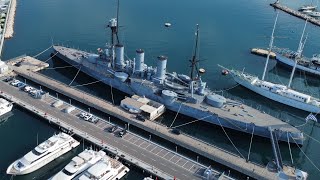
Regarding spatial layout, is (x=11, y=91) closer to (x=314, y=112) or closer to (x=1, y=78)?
(x=1, y=78)

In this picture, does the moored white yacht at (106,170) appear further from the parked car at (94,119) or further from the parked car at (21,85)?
the parked car at (21,85)

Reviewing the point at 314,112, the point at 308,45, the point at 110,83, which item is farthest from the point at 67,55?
the point at 308,45

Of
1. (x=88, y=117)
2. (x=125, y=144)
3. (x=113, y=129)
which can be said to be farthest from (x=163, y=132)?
(x=88, y=117)

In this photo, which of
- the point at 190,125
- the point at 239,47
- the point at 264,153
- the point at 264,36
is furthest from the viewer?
the point at 264,36

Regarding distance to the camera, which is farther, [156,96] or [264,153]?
[156,96]

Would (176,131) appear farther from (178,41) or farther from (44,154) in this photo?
(178,41)

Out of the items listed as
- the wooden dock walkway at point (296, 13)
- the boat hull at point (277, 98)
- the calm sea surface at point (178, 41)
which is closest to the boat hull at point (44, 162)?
the calm sea surface at point (178, 41)
